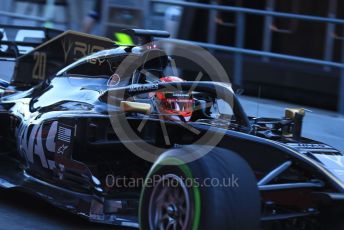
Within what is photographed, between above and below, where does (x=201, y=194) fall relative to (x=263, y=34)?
below

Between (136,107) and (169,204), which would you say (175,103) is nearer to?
(136,107)

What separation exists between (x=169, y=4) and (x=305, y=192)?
5618 mm

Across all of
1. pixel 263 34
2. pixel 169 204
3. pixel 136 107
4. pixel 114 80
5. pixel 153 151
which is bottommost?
pixel 169 204

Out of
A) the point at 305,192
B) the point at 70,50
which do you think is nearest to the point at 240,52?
the point at 70,50

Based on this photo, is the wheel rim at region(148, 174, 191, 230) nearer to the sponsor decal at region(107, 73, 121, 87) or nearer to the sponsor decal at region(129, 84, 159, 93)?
the sponsor decal at region(129, 84, 159, 93)

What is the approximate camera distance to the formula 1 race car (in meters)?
3.65

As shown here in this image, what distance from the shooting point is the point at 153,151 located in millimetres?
4652

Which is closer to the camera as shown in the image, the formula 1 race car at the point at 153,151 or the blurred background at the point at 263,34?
the formula 1 race car at the point at 153,151

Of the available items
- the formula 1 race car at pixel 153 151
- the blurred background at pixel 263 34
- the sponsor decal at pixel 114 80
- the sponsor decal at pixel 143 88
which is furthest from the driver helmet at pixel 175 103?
the blurred background at pixel 263 34

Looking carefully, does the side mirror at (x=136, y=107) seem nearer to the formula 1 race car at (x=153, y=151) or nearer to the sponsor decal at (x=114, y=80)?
the formula 1 race car at (x=153, y=151)

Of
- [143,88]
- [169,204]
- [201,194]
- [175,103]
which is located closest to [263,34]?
[175,103]

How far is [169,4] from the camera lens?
29.6 ft

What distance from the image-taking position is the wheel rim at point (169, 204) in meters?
3.71

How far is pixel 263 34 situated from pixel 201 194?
605 cm
